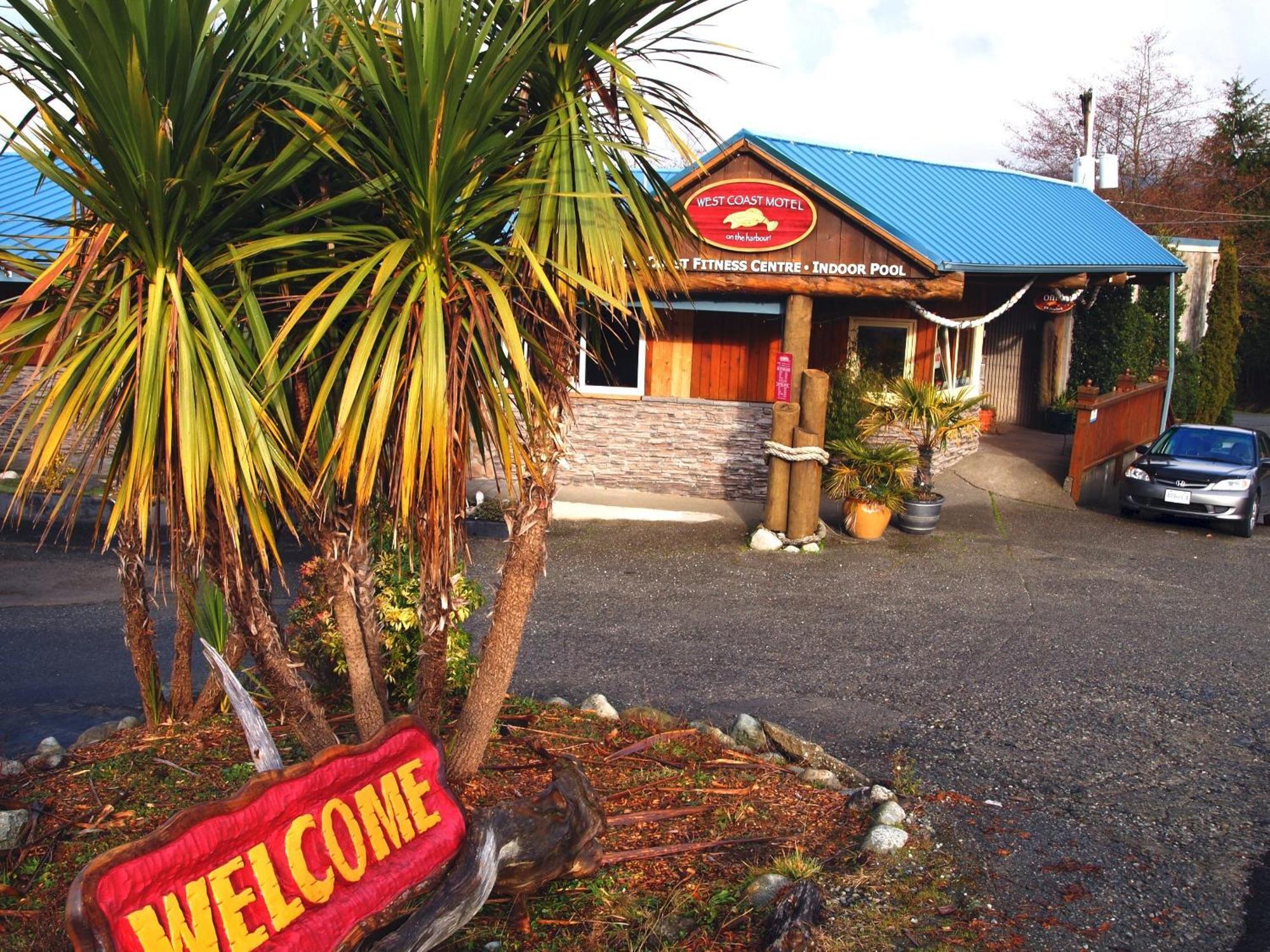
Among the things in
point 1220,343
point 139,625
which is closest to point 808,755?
point 139,625

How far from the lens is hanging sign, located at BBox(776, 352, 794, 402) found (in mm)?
12734

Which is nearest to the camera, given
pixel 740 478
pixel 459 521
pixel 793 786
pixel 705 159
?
pixel 459 521

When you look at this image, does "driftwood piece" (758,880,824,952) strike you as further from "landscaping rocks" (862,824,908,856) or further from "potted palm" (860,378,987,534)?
"potted palm" (860,378,987,534)

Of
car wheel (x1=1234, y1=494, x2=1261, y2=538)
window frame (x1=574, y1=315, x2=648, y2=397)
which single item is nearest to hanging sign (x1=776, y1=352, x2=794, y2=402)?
window frame (x1=574, y1=315, x2=648, y2=397)

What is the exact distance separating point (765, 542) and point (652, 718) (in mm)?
6290

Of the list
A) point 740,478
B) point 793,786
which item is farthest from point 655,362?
point 793,786

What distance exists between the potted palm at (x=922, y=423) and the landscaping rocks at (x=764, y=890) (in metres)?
9.20

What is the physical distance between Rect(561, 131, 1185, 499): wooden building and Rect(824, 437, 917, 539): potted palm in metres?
1.30

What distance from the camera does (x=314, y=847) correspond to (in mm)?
3627

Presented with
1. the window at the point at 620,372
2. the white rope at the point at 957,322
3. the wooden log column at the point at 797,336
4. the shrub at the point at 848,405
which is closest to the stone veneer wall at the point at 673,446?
the window at the point at 620,372

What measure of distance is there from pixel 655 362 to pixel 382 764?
12.8 m

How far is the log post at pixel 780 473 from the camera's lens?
12.7 metres

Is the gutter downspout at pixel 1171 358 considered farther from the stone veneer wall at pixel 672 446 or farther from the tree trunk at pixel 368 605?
the tree trunk at pixel 368 605

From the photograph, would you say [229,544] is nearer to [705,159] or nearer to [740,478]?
[705,159]
